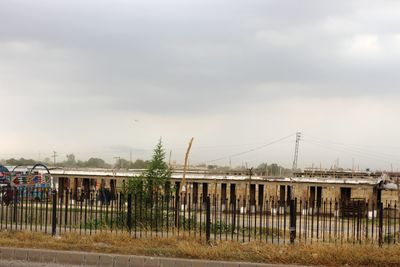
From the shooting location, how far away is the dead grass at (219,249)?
995 centimetres

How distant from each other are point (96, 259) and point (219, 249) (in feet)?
9.02

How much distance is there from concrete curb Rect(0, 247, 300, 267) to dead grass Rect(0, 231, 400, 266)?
1.40 feet

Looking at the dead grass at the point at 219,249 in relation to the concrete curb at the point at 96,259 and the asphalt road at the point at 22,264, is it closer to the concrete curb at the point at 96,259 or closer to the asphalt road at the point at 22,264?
the concrete curb at the point at 96,259

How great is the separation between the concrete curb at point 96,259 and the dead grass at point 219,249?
43 centimetres

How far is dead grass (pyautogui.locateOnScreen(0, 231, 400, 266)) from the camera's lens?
995 cm

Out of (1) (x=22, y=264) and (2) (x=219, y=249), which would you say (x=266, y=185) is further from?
(1) (x=22, y=264)

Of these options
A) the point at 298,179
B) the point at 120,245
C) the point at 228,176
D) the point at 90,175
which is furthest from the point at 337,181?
the point at 120,245

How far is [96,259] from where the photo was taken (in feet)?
34.2

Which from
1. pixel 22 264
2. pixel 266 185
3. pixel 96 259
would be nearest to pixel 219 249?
pixel 96 259

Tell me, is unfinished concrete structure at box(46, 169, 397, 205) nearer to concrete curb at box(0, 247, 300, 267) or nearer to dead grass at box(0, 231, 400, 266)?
dead grass at box(0, 231, 400, 266)

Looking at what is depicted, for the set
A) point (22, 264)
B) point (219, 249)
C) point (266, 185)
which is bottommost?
point (266, 185)

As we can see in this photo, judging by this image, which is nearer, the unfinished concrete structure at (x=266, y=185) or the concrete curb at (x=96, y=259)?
the concrete curb at (x=96, y=259)

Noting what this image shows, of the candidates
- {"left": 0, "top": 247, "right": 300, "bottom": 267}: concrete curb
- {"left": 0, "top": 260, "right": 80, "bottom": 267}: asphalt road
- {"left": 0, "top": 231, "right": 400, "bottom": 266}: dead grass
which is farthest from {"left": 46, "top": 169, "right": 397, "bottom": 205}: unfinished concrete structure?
{"left": 0, "top": 260, "right": 80, "bottom": 267}: asphalt road

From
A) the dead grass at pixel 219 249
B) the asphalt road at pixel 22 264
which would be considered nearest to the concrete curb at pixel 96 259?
the asphalt road at pixel 22 264
